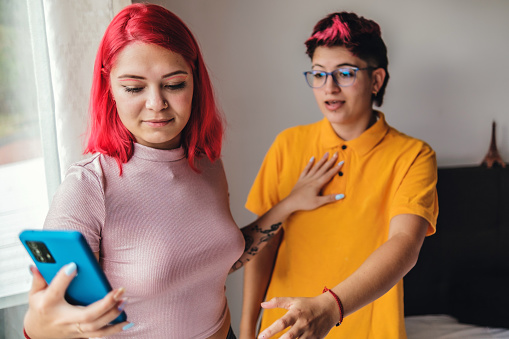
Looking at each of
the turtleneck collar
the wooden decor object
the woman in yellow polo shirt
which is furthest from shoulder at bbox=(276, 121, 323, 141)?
the wooden decor object

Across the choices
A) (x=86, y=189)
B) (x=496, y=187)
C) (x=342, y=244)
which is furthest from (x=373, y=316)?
(x=496, y=187)

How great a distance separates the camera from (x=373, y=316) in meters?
1.46

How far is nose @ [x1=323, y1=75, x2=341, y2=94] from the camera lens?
1.41 meters

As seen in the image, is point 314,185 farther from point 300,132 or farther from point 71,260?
point 71,260

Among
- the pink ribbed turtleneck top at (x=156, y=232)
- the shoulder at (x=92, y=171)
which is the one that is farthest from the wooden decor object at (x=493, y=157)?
the shoulder at (x=92, y=171)

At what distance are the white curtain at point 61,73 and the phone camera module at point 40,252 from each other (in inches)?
25.0

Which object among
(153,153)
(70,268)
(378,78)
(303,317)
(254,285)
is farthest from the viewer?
(254,285)

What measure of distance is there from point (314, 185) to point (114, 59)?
692 mm

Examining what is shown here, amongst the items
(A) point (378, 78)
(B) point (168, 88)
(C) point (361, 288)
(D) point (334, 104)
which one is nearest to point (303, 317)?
(C) point (361, 288)

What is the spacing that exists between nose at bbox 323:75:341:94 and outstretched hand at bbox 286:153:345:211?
0.19 metres

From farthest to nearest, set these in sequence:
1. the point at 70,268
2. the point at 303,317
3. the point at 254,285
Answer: the point at 254,285
the point at 303,317
the point at 70,268

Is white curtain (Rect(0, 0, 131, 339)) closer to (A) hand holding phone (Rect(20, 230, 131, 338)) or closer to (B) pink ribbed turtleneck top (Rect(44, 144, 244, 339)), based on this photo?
(B) pink ribbed turtleneck top (Rect(44, 144, 244, 339))

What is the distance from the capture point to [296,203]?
1.45 meters

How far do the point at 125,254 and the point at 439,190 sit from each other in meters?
1.79
